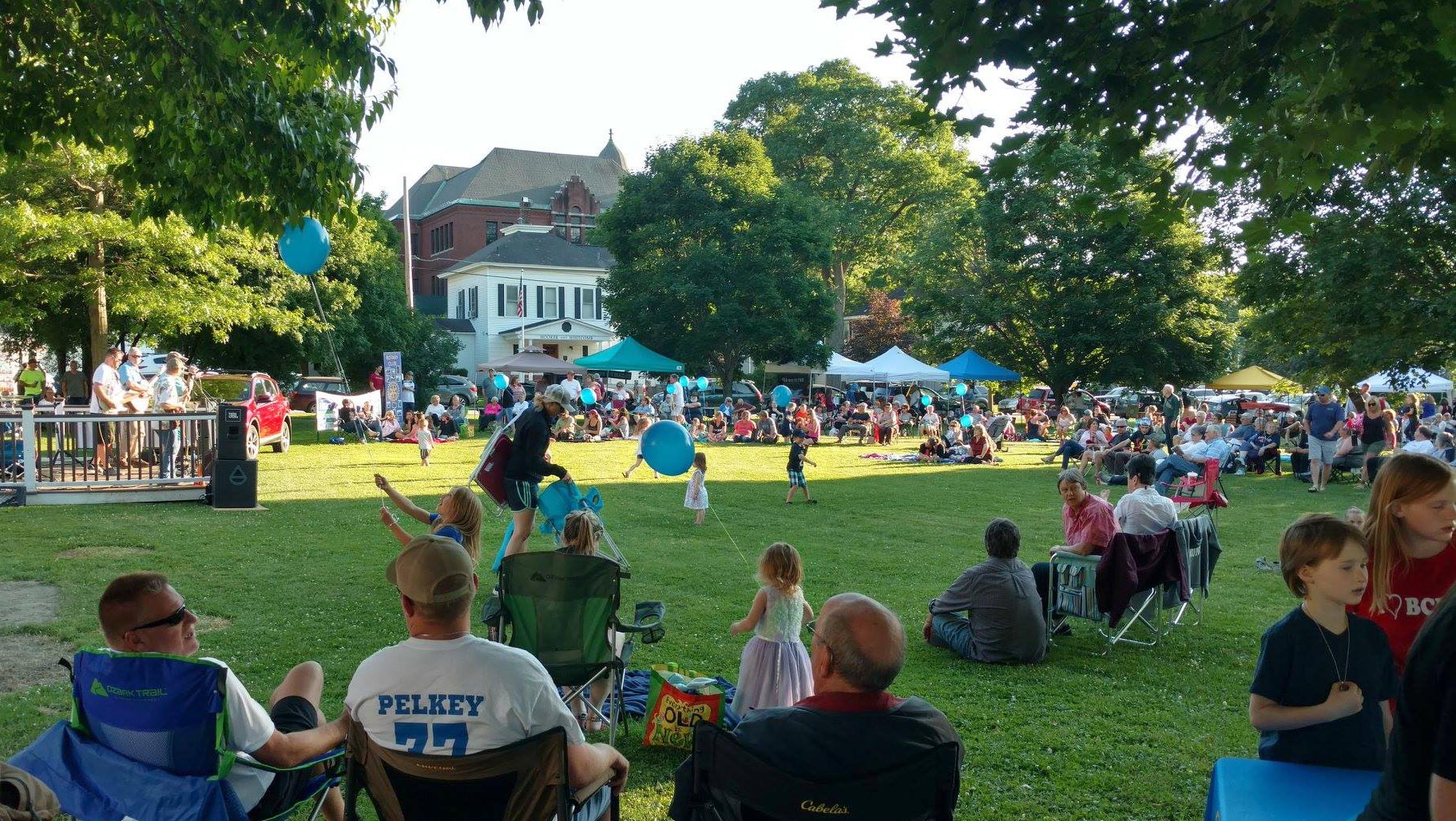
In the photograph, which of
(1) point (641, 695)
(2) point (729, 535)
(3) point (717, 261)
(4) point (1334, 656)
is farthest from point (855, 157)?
(4) point (1334, 656)

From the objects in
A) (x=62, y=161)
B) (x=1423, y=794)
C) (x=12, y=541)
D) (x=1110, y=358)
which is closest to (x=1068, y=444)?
(x=1110, y=358)

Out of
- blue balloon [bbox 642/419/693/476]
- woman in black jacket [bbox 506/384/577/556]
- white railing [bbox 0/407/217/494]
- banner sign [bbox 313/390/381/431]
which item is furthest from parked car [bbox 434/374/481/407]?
woman in black jacket [bbox 506/384/577/556]

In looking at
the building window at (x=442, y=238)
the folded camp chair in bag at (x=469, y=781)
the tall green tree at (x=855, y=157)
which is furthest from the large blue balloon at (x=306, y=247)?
the building window at (x=442, y=238)

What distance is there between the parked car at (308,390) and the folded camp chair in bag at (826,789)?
106 ft

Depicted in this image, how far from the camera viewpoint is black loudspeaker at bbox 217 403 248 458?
1324 cm

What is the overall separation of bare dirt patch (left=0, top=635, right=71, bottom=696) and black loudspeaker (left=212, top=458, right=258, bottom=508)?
6.60 meters

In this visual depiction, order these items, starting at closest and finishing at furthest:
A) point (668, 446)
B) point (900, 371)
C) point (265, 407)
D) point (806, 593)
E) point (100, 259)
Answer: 1. point (806, 593)
2. point (668, 446)
3. point (265, 407)
4. point (100, 259)
5. point (900, 371)

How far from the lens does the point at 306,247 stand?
9.77 metres

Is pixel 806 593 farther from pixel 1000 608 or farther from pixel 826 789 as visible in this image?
pixel 826 789

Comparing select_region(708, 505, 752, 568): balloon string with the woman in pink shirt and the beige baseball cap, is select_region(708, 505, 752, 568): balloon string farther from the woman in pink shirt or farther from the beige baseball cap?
the beige baseball cap

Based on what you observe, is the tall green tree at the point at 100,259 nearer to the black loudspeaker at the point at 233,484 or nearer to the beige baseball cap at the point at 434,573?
the black loudspeaker at the point at 233,484

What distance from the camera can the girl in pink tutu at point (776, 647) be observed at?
5344mm

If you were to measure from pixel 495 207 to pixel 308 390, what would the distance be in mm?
42621

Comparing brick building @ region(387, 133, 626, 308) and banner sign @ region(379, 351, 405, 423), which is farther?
brick building @ region(387, 133, 626, 308)
